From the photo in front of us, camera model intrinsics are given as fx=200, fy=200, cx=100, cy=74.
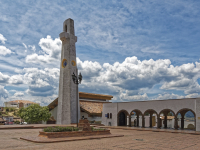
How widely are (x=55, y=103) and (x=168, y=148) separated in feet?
99.7

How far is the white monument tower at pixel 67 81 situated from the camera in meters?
32.5

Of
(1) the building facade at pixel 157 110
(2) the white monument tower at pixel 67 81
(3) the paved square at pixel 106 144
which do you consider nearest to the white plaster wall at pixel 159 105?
(1) the building facade at pixel 157 110

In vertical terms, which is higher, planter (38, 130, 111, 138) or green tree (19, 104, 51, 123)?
planter (38, 130, 111, 138)

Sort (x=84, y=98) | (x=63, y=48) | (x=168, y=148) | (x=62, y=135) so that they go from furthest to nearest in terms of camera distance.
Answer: (x=84, y=98) → (x=63, y=48) → (x=62, y=135) → (x=168, y=148)

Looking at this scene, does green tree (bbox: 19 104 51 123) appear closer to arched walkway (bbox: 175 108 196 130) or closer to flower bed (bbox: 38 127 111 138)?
flower bed (bbox: 38 127 111 138)

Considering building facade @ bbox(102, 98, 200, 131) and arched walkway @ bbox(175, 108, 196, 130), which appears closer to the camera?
building facade @ bbox(102, 98, 200, 131)

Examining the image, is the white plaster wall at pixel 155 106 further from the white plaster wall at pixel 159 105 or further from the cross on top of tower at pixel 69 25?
the cross on top of tower at pixel 69 25

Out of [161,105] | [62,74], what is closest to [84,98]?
[62,74]

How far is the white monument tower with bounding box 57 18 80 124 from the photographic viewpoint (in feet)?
107

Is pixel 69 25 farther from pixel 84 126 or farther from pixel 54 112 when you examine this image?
pixel 84 126

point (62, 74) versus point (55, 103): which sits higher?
point (62, 74)

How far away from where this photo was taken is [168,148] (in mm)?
11242

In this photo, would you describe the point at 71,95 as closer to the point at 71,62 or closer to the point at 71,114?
the point at 71,114

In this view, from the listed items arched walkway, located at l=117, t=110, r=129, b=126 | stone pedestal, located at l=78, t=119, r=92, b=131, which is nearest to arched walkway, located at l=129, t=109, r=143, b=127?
arched walkway, located at l=117, t=110, r=129, b=126
